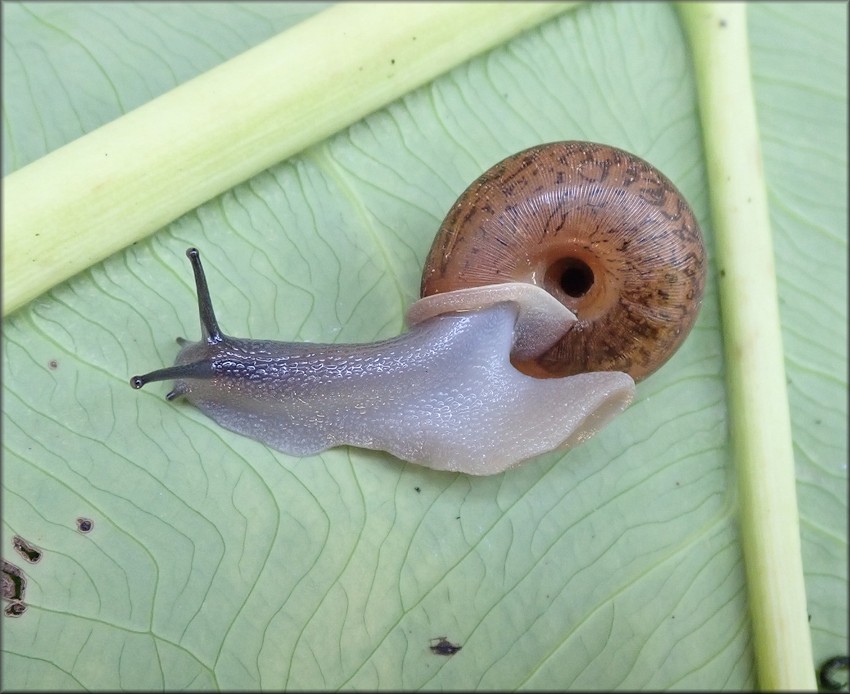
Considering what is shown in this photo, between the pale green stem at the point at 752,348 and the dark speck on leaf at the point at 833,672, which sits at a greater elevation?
the pale green stem at the point at 752,348

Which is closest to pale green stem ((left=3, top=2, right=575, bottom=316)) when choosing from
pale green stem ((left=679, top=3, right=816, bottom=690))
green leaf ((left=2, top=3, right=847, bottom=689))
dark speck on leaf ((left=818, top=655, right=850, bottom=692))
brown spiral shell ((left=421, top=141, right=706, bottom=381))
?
green leaf ((left=2, top=3, right=847, bottom=689))

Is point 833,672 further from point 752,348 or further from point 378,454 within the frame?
point 378,454

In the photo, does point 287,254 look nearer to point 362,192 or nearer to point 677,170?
point 362,192

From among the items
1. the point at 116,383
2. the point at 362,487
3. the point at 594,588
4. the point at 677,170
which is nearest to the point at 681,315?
the point at 677,170

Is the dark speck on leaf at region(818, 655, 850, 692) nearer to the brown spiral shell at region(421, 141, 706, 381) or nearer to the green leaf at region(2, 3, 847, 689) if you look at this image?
the green leaf at region(2, 3, 847, 689)

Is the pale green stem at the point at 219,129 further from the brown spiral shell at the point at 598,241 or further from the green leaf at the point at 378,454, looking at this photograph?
the brown spiral shell at the point at 598,241

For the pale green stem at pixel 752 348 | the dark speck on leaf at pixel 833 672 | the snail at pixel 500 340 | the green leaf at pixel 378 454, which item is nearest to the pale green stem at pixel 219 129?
the green leaf at pixel 378 454

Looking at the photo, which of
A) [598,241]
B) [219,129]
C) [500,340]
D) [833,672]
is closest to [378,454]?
[500,340]
